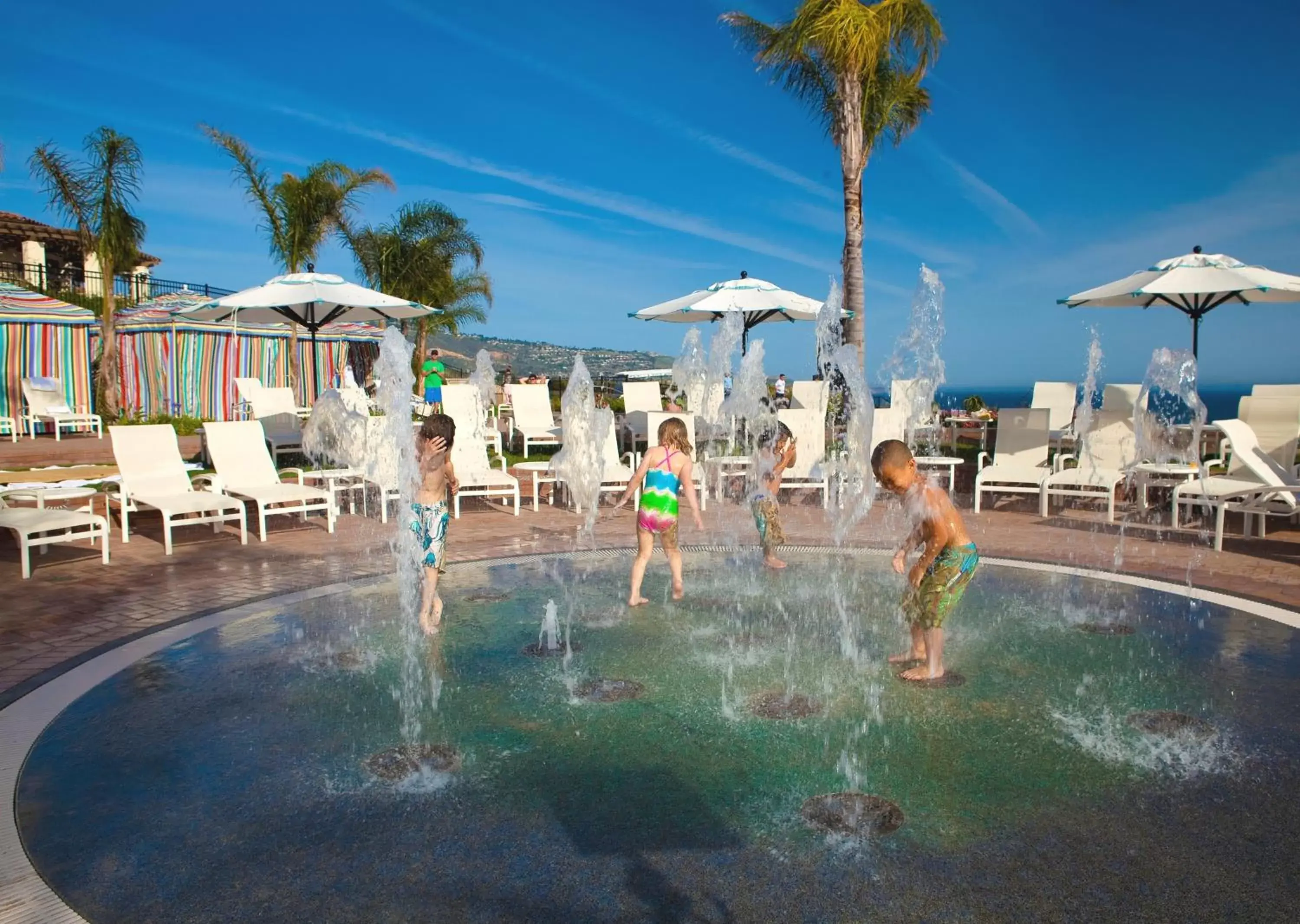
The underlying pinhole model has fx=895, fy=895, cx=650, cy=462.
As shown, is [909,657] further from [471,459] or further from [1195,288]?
[1195,288]

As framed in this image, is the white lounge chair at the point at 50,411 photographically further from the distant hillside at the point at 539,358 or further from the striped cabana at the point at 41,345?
the distant hillside at the point at 539,358

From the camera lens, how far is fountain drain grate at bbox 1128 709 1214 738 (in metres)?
4.11

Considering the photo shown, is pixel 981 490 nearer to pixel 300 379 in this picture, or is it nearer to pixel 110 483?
pixel 110 483

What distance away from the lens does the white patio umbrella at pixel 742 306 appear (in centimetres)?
1475

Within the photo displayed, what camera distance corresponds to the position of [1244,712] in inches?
171

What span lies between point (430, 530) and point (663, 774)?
2.65 m

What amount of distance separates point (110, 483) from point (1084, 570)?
990cm

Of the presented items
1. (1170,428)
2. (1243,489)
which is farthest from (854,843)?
(1170,428)

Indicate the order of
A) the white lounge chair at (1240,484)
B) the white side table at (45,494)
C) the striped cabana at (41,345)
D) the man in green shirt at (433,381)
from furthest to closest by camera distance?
the striped cabana at (41,345) < the man in green shirt at (433,381) < the white lounge chair at (1240,484) < the white side table at (45,494)

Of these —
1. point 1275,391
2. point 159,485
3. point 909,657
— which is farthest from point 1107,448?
point 159,485

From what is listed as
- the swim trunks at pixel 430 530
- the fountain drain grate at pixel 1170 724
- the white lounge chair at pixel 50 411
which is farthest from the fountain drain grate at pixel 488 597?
the white lounge chair at pixel 50 411

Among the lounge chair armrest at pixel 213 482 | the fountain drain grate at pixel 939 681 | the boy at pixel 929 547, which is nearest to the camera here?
the boy at pixel 929 547

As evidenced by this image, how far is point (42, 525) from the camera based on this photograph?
7305 millimetres

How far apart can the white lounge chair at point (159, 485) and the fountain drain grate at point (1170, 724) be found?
7.61 metres
